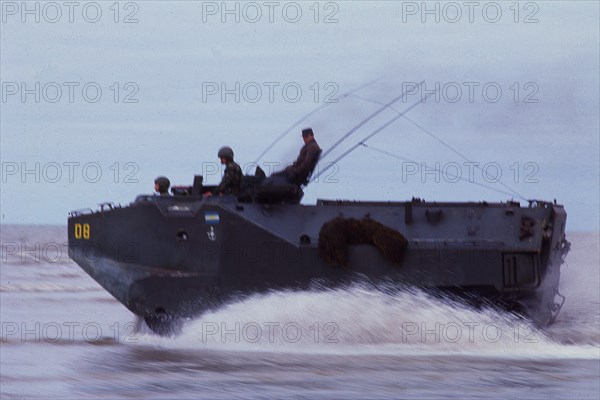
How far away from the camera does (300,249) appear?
1562 centimetres

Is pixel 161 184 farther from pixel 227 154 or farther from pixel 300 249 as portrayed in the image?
pixel 300 249

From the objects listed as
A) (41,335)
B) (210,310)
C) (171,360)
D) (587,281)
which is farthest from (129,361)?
(587,281)

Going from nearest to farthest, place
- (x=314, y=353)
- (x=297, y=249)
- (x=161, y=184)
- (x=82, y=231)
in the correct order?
(x=314, y=353) < (x=297, y=249) < (x=82, y=231) < (x=161, y=184)

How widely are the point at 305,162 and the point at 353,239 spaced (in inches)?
56.5

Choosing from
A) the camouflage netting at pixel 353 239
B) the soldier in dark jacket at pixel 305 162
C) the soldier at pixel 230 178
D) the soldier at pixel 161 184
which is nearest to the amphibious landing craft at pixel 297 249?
the camouflage netting at pixel 353 239

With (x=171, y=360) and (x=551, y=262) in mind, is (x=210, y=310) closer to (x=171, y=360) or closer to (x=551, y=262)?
(x=171, y=360)

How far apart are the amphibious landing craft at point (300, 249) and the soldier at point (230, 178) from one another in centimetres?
37

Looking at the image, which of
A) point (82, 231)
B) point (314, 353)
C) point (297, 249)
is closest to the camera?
point (314, 353)

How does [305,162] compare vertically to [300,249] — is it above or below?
above

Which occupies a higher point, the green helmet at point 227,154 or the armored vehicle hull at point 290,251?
the green helmet at point 227,154

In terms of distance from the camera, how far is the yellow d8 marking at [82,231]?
16.4 metres

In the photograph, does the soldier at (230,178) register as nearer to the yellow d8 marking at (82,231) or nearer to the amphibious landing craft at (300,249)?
the amphibious landing craft at (300,249)

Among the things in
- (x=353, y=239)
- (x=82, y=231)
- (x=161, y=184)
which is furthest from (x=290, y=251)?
(x=82, y=231)

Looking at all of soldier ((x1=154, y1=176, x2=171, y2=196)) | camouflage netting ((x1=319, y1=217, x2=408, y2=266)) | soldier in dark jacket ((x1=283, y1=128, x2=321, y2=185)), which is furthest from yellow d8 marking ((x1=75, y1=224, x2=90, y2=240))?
camouflage netting ((x1=319, y1=217, x2=408, y2=266))
